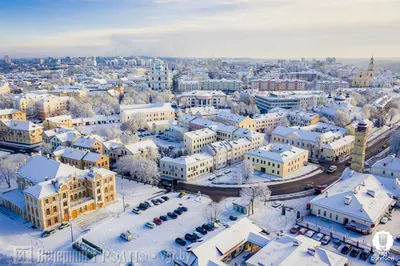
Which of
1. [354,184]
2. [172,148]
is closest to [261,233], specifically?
[354,184]

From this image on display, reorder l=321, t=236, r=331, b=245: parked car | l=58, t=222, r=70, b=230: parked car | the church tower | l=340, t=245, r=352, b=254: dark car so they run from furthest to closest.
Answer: the church tower, l=58, t=222, r=70, b=230: parked car, l=321, t=236, r=331, b=245: parked car, l=340, t=245, r=352, b=254: dark car

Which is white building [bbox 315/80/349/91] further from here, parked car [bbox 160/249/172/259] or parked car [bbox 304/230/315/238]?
parked car [bbox 160/249/172/259]

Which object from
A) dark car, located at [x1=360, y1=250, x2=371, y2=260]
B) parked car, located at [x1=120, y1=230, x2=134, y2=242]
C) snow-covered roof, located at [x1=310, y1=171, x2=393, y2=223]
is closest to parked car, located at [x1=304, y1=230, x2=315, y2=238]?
snow-covered roof, located at [x1=310, y1=171, x2=393, y2=223]

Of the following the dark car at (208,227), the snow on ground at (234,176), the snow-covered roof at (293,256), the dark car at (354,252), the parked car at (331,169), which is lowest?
the dark car at (354,252)

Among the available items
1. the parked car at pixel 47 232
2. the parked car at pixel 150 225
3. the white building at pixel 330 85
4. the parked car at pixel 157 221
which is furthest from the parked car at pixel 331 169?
the white building at pixel 330 85

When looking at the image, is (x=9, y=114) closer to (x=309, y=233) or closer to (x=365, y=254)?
(x=309, y=233)

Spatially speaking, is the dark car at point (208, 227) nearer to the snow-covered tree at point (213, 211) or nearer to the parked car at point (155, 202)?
the snow-covered tree at point (213, 211)
